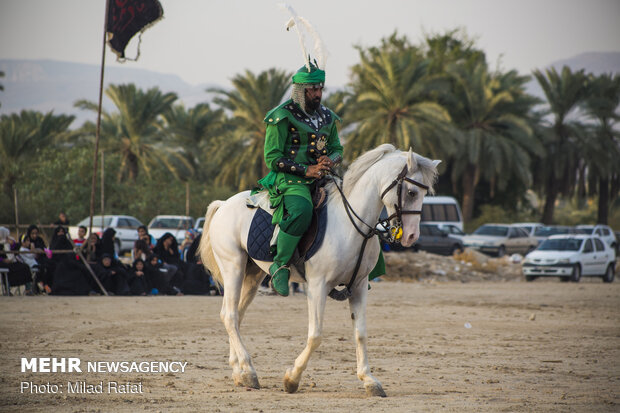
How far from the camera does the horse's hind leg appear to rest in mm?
7699

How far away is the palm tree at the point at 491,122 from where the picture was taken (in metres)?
43.3

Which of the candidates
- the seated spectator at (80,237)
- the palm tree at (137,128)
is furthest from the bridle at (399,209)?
the palm tree at (137,128)

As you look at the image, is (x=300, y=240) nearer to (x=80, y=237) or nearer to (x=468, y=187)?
(x=80, y=237)

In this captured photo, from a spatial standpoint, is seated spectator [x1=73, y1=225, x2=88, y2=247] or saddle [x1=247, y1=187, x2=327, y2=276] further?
seated spectator [x1=73, y1=225, x2=88, y2=247]

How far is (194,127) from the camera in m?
47.9

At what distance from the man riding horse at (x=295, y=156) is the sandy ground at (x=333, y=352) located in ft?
4.43

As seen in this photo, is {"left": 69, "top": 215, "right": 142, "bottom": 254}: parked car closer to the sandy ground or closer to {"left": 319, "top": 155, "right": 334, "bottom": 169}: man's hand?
the sandy ground

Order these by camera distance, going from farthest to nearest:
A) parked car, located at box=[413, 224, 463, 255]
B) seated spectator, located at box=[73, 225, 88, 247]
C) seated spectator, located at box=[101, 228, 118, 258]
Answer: parked car, located at box=[413, 224, 463, 255], seated spectator, located at box=[101, 228, 118, 258], seated spectator, located at box=[73, 225, 88, 247]

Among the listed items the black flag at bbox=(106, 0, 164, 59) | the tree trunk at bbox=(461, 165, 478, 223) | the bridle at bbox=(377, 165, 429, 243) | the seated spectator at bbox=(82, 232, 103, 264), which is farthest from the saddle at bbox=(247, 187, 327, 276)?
the tree trunk at bbox=(461, 165, 478, 223)

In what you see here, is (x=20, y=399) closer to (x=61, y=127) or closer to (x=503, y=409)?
(x=503, y=409)

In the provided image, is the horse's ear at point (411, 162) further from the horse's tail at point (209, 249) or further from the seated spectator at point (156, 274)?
the seated spectator at point (156, 274)

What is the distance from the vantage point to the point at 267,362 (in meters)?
9.18

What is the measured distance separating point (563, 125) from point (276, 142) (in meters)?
45.1

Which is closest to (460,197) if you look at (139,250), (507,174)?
(507,174)
